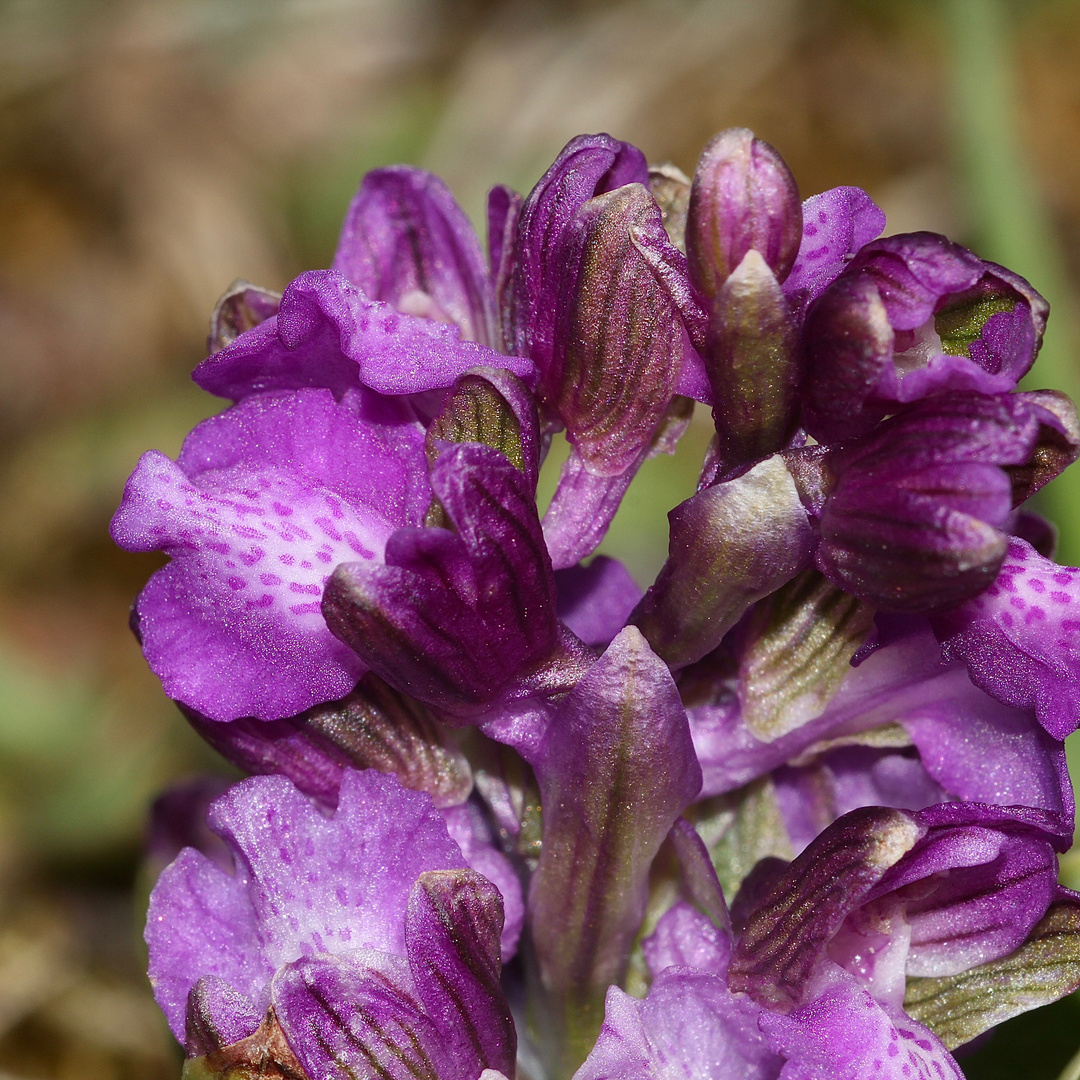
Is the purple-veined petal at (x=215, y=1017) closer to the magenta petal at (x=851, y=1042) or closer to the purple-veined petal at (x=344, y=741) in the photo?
the purple-veined petal at (x=344, y=741)

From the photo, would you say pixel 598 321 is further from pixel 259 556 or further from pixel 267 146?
pixel 267 146

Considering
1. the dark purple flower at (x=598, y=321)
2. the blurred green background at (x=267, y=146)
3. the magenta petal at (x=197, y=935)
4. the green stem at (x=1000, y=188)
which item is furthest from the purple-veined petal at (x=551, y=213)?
the blurred green background at (x=267, y=146)

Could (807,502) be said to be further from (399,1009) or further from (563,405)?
(399,1009)

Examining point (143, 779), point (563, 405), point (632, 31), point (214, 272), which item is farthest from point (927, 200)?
point (563, 405)

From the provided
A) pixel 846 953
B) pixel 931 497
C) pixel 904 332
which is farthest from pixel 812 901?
pixel 904 332

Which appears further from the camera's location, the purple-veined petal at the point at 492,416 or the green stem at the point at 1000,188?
the green stem at the point at 1000,188
